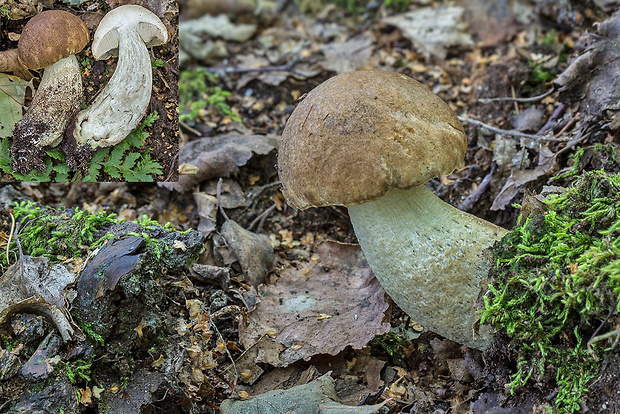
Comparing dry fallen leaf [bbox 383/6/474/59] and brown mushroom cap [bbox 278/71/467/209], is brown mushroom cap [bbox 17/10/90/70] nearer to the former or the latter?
brown mushroom cap [bbox 278/71/467/209]

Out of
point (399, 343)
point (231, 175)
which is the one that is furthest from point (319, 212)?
point (399, 343)

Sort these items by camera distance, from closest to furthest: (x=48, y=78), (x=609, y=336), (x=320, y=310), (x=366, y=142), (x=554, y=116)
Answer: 1. (x=609, y=336)
2. (x=366, y=142)
3. (x=320, y=310)
4. (x=48, y=78)
5. (x=554, y=116)

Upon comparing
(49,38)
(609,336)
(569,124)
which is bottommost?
(569,124)

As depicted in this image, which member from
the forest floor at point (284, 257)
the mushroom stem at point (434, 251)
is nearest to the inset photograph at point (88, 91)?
the forest floor at point (284, 257)

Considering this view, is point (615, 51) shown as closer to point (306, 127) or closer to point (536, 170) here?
point (536, 170)

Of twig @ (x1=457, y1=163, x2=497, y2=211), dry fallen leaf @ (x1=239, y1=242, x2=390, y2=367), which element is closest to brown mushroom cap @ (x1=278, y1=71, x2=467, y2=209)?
dry fallen leaf @ (x1=239, y1=242, x2=390, y2=367)

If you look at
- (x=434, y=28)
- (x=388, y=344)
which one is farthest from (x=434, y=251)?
(x=434, y=28)

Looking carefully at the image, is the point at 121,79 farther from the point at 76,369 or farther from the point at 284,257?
the point at 76,369
